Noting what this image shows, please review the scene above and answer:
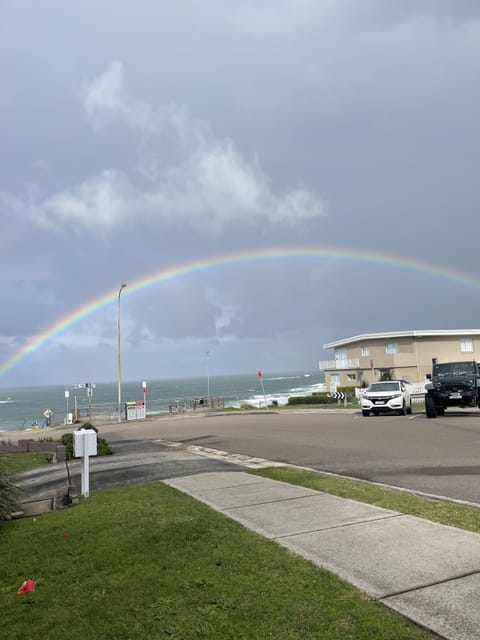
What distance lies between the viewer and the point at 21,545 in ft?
18.9

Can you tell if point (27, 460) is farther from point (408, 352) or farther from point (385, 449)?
point (408, 352)

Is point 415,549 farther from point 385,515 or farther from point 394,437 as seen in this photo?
point 394,437

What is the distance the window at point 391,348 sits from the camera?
159ft

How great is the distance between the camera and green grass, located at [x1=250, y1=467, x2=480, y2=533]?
19.3ft

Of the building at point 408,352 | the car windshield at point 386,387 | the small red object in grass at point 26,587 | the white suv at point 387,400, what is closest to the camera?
the small red object in grass at point 26,587

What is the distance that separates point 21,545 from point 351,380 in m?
48.9

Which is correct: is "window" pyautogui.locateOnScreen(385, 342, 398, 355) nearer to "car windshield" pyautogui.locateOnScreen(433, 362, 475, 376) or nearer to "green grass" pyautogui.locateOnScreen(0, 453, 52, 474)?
"car windshield" pyautogui.locateOnScreen(433, 362, 475, 376)

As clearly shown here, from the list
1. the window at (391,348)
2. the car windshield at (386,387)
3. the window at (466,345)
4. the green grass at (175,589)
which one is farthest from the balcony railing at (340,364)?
the green grass at (175,589)

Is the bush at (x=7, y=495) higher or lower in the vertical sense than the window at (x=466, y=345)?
lower

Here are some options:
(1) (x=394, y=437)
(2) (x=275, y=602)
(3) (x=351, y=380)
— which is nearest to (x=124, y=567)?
(2) (x=275, y=602)

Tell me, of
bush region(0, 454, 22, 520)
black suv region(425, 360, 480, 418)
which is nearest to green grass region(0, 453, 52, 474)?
bush region(0, 454, 22, 520)

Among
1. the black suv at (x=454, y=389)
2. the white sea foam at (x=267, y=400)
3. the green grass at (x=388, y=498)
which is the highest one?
the black suv at (x=454, y=389)

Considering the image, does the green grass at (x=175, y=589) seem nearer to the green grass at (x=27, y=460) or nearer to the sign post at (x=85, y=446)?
the sign post at (x=85, y=446)

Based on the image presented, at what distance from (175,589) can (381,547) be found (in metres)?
2.01
